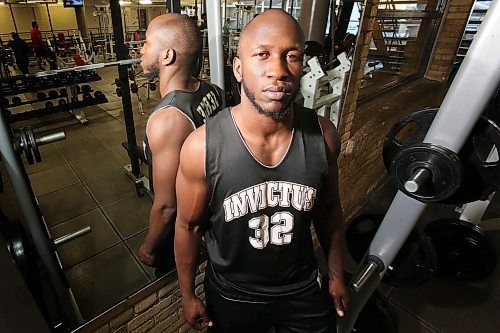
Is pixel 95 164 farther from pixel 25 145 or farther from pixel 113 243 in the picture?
pixel 25 145

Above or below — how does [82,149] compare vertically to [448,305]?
above

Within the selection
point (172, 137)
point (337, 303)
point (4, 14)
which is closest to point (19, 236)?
point (172, 137)

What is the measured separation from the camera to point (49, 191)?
282cm

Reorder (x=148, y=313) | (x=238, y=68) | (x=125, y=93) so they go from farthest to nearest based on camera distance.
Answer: (x=125, y=93) → (x=148, y=313) → (x=238, y=68)

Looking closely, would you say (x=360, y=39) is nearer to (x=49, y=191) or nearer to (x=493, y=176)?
(x=493, y=176)

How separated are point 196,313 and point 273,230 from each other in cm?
54

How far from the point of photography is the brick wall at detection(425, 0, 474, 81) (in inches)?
171

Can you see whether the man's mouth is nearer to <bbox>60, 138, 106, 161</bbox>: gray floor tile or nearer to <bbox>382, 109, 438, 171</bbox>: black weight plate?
<bbox>382, 109, 438, 171</bbox>: black weight plate

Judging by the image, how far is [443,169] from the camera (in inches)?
41.9

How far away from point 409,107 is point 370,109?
2.78 feet

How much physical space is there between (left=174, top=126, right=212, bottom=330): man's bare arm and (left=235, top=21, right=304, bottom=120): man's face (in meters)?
0.25

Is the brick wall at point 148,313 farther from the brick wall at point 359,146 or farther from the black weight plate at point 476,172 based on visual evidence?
the black weight plate at point 476,172

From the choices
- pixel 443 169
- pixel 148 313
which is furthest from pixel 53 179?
pixel 443 169

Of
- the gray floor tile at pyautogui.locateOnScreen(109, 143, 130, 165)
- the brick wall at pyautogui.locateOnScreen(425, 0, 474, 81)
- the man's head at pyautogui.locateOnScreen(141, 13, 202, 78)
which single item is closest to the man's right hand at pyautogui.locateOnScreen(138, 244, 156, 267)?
the man's head at pyautogui.locateOnScreen(141, 13, 202, 78)
